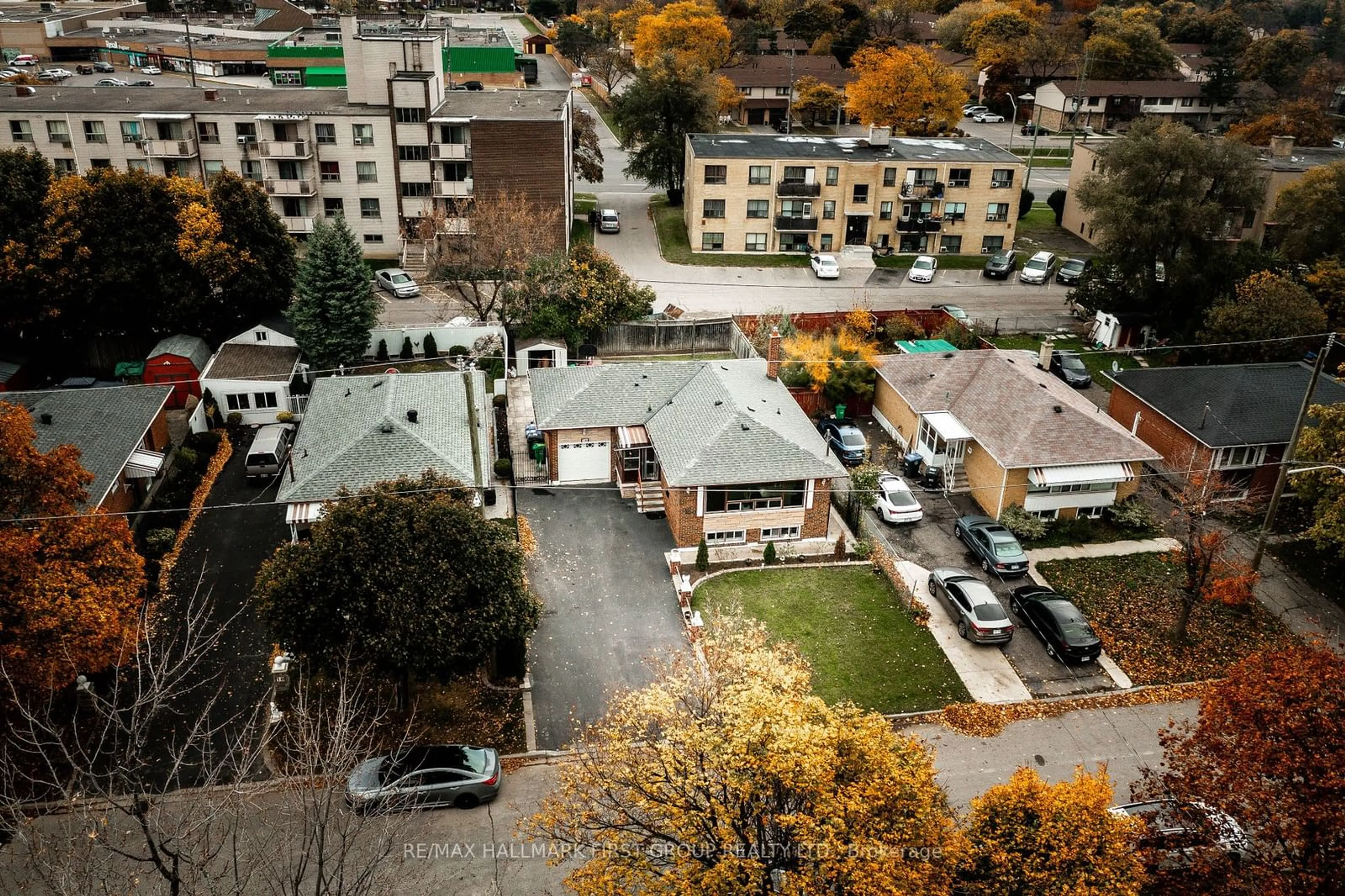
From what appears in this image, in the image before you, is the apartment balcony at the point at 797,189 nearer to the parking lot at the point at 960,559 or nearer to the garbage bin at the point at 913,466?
the parking lot at the point at 960,559

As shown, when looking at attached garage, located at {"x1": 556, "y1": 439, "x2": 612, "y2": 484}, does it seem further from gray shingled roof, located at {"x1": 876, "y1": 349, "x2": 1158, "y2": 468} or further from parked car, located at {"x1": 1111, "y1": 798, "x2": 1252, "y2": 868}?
parked car, located at {"x1": 1111, "y1": 798, "x2": 1252, "y2": 868}

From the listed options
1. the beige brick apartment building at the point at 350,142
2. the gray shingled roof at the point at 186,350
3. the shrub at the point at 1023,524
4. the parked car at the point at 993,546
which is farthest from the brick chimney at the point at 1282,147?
the gray shingled roof at the point at 186,350

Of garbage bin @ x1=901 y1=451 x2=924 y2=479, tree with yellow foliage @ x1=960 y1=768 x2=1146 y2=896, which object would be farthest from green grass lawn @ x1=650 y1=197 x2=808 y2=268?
tree with yellow foliage @ x1=960 y1=768 x2=1146 y2=896

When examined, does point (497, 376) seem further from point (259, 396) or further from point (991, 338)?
point (991, 338)

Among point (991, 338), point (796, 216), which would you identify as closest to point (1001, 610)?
point (991, 338)

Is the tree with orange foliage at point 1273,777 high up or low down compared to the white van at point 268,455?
up

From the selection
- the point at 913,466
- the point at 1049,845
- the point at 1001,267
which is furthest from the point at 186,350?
the point at 1001,267
